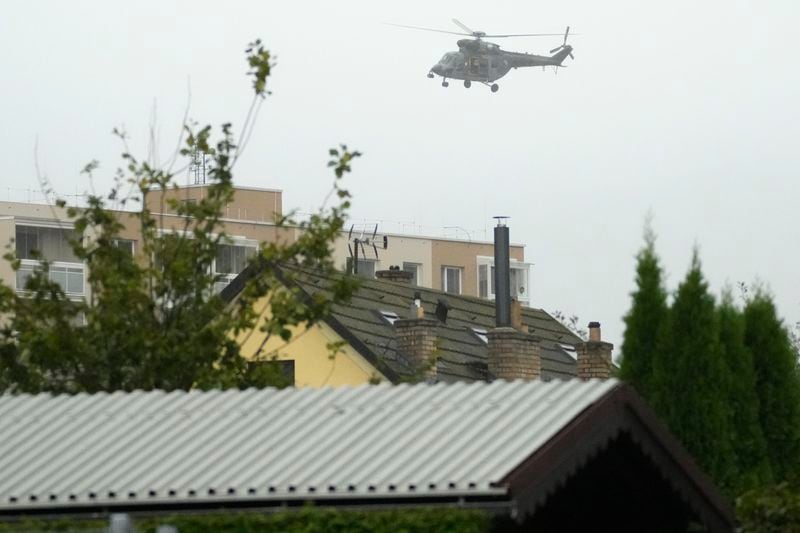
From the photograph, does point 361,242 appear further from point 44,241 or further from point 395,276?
point 44,241

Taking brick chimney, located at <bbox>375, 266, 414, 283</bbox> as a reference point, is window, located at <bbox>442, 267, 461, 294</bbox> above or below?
above

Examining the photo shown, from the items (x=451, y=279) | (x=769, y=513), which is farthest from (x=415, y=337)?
(x=451, y=279)

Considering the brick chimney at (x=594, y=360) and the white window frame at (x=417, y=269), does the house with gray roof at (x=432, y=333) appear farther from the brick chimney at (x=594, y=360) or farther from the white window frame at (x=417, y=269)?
the white window frame at (x=417, y=269)

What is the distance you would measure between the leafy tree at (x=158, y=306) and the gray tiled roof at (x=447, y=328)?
10963 millimetres

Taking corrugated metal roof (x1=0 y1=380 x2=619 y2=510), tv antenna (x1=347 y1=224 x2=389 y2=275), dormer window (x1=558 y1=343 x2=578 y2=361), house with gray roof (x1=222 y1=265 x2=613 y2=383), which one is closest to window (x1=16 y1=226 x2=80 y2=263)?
tv antenna (x1=347 y1=224 x2=389 y2=275)

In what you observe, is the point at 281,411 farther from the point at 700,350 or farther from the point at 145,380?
the point at 700,350

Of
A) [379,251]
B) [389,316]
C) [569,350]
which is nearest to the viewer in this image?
[389,316]

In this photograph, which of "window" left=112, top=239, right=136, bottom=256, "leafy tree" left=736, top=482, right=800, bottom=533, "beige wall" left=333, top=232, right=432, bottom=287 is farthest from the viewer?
"beige wall" left=333, top=232, right=432, bottom=287

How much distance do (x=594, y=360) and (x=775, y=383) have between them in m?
18.5

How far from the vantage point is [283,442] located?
14070mm

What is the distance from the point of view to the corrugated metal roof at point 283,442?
13.1 metres

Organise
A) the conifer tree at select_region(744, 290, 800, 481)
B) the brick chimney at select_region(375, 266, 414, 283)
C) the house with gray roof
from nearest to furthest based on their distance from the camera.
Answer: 1. the conifer tree at select_region(744, 290, 800, 481)
2. the house with gray roof
3. the brick chimney at select_region(375, 266, 414, 283)

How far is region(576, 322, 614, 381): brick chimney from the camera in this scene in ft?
135

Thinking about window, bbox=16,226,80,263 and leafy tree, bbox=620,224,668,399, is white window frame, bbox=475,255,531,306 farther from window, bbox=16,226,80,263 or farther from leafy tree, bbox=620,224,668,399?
leafy tree, bbox=620,224,668,399
